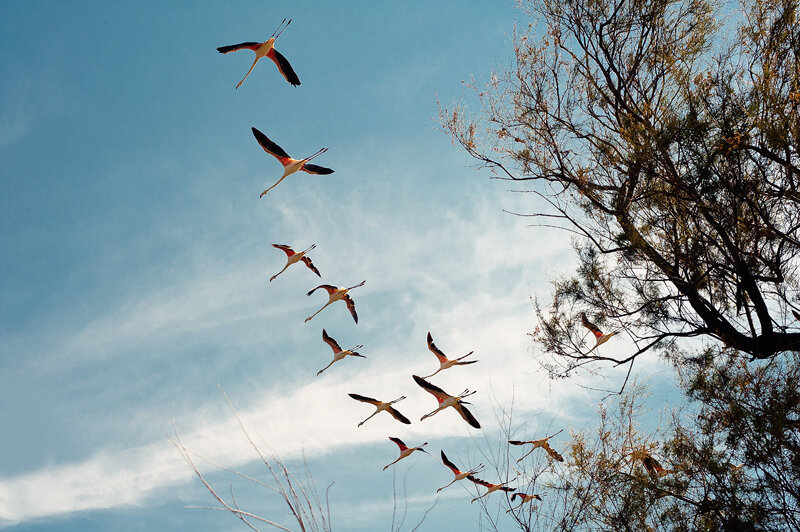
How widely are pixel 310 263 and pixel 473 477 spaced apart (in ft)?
5.35

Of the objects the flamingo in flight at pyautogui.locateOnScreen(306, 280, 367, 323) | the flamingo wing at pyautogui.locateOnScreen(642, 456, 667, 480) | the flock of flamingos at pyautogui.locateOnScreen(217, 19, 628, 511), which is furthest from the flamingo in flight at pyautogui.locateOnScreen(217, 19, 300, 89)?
the flamingo wing at pyautogui.locateOnScreen(642, 456, 667, 480)

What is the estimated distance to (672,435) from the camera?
4969 mm

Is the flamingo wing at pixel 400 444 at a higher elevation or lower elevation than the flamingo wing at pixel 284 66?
lower

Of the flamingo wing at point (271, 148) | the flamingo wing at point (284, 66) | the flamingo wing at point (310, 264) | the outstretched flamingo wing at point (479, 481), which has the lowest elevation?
the outstretched flamingo wing at point (479, 481)

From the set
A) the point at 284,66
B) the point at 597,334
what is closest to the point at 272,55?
the point at 284,66

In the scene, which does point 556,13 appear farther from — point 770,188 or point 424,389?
point 424,389

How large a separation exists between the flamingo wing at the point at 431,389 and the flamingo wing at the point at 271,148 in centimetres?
132

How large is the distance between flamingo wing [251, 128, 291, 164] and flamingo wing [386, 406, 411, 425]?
1.42 m

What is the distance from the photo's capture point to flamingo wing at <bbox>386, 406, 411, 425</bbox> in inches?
129

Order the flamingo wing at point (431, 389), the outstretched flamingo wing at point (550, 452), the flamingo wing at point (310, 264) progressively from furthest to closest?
the outstretched flamingo wing at point (550, 452)
the flamingo wing at point (310, 264)
the flamingo wing at point (431, 389)

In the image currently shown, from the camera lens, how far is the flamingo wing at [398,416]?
3.28 m

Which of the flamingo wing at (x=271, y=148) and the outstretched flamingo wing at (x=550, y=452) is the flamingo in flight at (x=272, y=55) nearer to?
the flamingo wing at (x=271, y=148)

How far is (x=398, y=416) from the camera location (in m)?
3.32

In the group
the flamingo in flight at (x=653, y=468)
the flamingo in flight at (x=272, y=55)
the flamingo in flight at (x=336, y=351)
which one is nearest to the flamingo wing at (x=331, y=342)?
the flamingo in flight at (x=336, y=351)
